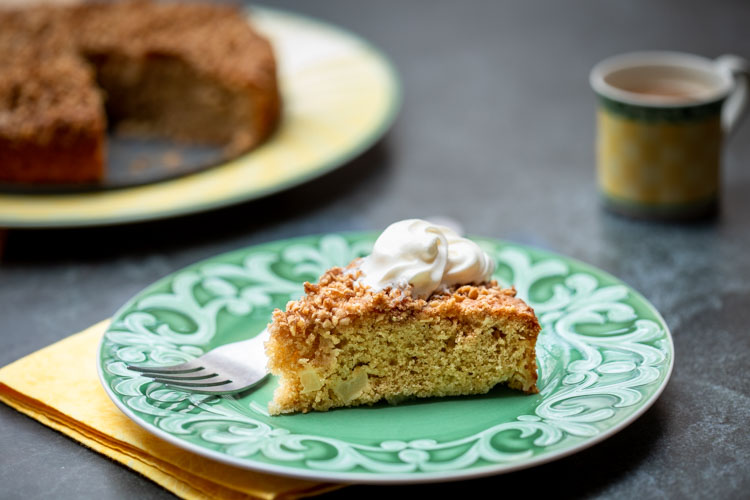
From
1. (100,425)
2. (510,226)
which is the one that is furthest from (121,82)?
(100,425)

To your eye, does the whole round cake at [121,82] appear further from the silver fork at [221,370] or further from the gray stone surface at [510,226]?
the silver fork at [221,370]

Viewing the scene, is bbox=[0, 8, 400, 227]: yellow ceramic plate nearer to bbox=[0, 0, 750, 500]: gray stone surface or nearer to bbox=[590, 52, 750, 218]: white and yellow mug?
bbox=[0, 0, 750, 500]: gray stone surface

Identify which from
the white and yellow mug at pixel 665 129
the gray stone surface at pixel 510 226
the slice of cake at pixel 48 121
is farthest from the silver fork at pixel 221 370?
the white and yellow mug at pixel 665 129

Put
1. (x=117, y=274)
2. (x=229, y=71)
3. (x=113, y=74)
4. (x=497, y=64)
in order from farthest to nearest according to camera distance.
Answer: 1. (x=497, y=64)
2. (x=113, y=74)
3. (x=229, y=71)
4. (x=117, y=274)

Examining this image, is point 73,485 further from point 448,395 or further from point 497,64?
point 497,64

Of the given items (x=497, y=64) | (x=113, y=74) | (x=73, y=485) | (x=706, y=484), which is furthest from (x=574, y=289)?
(x=113, y=74)
